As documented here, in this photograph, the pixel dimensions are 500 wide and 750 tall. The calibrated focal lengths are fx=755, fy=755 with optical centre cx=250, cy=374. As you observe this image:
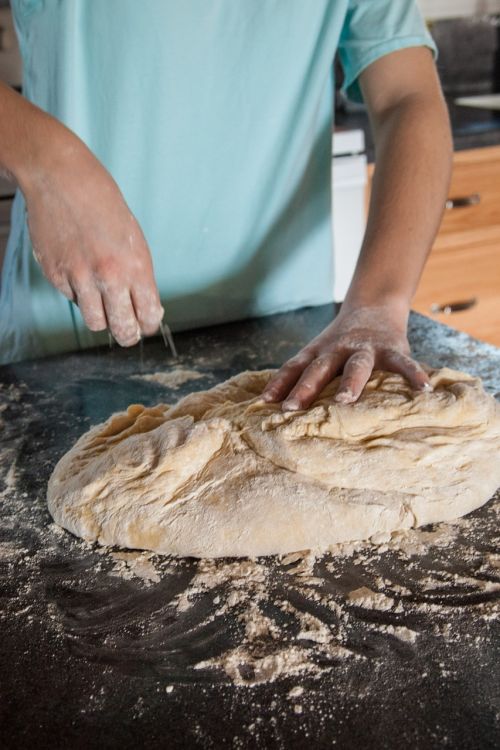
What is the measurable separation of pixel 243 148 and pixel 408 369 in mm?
702

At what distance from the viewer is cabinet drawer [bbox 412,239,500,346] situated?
271 cm

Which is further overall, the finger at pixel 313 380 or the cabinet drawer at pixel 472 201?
the cabinet drawer at pixel 472 201

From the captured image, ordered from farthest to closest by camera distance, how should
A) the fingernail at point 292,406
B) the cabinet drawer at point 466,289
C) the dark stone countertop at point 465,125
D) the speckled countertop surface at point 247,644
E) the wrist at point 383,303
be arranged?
the cabinet drawer at point 466,289 → the dark stone countertop at point 465,125 → the wrist at point 383,303 → the fingernail at point 292,406 → the speckled countertop surface at point 247,644

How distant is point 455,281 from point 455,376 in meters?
1.73

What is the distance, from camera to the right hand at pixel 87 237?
3.16ft

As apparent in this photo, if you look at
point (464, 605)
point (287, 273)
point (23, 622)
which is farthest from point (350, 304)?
point (23, 622)

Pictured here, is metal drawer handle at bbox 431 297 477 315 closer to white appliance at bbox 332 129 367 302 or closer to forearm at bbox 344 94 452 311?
white appliance at bbox 332 129 367 302

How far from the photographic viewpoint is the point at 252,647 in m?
0.77

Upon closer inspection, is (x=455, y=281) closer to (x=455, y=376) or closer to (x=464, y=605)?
(x=455, y=376)

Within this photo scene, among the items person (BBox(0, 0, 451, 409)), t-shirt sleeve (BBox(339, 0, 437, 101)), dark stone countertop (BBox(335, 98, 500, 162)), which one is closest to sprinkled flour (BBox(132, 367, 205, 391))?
person (BBox(0, 0, 451, 409))

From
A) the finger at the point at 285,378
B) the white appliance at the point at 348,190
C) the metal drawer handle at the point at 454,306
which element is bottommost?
the metal drawer handle at the point at 454,306

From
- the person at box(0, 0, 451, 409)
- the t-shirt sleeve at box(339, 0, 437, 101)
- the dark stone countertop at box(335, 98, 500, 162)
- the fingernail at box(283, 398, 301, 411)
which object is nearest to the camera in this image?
the fingernail at box(283, 398, 301, 411)

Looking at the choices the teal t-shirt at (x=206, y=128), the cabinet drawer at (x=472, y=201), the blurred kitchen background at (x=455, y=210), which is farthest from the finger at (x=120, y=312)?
the cabinet drawer at (x=472, y=201)

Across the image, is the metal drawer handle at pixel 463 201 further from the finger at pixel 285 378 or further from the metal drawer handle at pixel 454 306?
the finger at pixel 285 378
